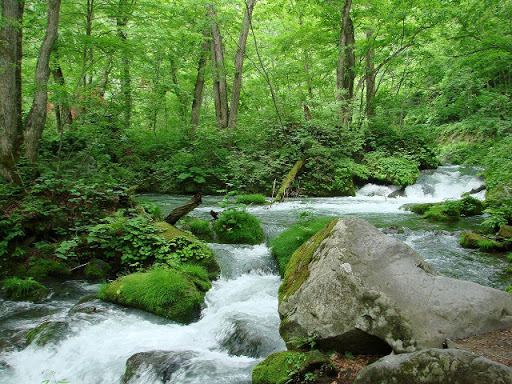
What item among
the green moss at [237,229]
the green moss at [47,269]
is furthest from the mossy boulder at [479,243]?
the green moss at [47,269]

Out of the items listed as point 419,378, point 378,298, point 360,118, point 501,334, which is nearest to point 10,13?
point 378,298

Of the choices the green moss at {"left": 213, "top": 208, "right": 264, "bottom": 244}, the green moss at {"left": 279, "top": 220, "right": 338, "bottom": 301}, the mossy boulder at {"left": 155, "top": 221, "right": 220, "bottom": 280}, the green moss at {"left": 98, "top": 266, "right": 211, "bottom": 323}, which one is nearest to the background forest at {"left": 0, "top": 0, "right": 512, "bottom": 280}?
the mossy boulder at {"left": 155, "top": 221, "right": 220, "bottom": 280}

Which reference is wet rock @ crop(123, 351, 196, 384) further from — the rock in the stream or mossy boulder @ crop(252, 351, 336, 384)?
the rock in the stream

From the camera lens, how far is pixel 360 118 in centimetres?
1512

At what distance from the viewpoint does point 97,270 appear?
566cm

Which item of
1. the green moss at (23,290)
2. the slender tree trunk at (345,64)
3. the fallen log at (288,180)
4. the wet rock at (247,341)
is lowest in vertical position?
the wet rock at (247,341)

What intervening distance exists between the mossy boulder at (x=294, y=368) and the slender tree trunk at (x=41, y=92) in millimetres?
7048

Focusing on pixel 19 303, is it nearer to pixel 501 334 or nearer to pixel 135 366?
pixel 135 366

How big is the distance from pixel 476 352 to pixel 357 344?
0.88 meters

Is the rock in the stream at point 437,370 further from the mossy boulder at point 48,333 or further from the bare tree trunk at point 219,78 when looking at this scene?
the bare tree trunk at point 219,78

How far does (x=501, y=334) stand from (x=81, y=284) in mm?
5716

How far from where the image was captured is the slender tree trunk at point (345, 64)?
13.9m

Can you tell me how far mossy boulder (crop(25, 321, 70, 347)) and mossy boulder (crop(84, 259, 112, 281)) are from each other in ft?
5.56

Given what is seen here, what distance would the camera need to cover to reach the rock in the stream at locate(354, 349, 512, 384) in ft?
6.31
